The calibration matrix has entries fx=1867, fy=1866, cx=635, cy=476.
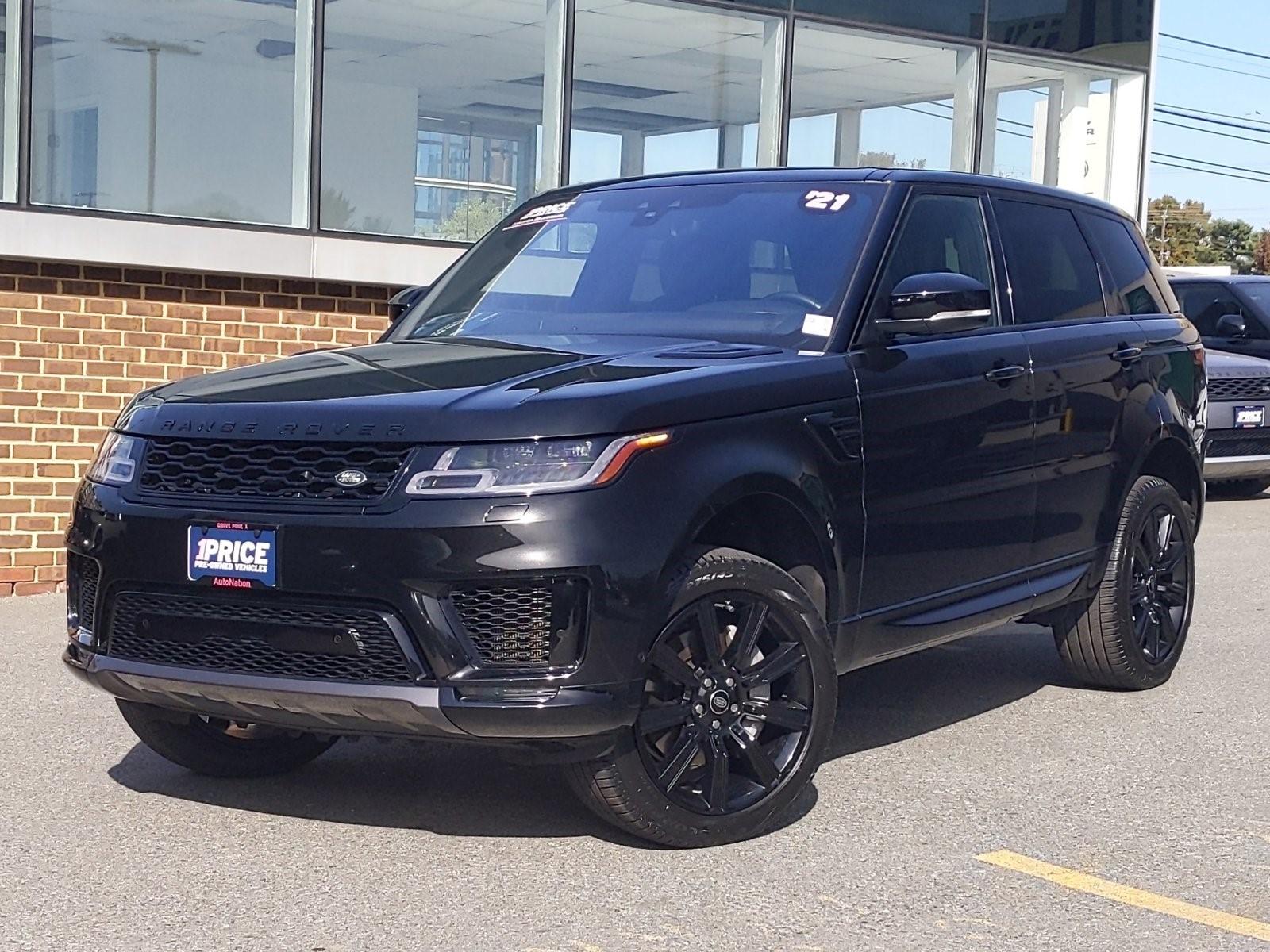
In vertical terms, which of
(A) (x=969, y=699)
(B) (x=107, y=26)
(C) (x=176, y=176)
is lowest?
(A) (x=969, y=699)

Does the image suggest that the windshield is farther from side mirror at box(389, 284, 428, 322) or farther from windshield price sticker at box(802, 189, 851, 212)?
side mirror at box(389, 284, 428, 322)

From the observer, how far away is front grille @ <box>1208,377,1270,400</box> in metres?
14.8

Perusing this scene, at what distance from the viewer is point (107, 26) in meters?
10.0

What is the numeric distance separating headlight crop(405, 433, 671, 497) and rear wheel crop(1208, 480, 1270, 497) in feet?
41.5

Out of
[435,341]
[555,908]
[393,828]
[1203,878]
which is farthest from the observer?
[435,341]

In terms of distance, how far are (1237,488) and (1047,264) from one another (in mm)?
10636

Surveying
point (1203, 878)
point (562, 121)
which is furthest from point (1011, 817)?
point (562, 121)

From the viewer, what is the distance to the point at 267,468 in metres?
4.63

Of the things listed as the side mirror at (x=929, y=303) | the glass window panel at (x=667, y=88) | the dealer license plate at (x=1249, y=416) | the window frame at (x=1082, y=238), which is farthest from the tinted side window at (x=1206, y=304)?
the side mirror at (x=929, y=303)

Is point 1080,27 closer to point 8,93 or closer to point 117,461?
point 8,93

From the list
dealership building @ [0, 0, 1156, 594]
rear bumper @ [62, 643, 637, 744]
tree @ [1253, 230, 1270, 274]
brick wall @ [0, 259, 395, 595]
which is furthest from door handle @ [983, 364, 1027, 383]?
tree @ [1253, 230, 1270, 274]

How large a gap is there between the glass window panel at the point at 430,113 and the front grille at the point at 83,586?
6.12 m

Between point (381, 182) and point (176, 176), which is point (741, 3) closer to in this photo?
point (381, 182)

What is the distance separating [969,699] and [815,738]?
85.1 inches
